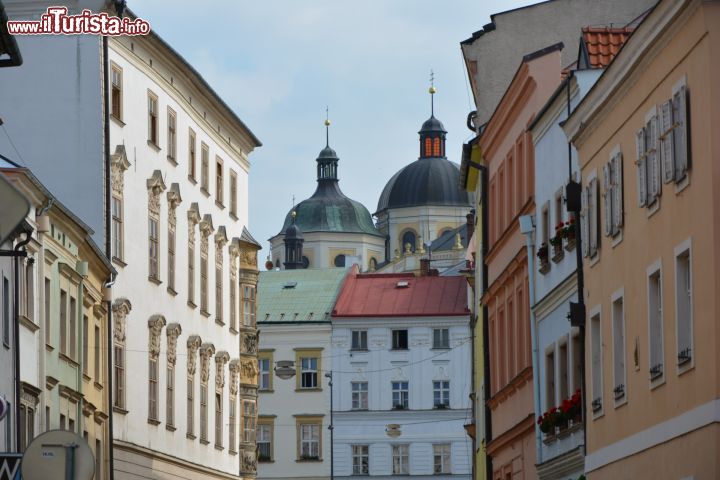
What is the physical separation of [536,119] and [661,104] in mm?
11034

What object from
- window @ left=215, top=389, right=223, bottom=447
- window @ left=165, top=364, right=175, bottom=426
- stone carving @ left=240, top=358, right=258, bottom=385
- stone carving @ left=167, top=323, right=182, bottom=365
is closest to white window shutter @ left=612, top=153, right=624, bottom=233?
stone carving @ left=167, top=323, right=182, bottom=365

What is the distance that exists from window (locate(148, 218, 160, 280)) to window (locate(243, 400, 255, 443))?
14.3 m

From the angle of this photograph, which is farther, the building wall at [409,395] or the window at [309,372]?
the window at [309,372]

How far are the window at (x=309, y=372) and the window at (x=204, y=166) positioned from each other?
46722mm

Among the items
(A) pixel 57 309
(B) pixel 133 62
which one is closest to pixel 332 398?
(B) pixel 133 62

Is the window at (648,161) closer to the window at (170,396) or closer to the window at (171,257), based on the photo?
the window at (171,257)

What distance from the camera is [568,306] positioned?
2856 cm

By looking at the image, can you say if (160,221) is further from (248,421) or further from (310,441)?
(310,441)

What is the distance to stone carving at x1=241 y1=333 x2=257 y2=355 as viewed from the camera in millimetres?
60125

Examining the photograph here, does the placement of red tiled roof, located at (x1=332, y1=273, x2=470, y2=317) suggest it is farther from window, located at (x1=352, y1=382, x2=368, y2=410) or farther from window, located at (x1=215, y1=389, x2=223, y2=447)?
window, located at (x1=215, y1=389, x2=223, y2=447)

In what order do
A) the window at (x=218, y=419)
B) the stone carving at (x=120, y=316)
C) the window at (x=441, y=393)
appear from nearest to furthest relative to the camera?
the stone carving at (x=120, y=316)
the window at (x=218, y=419)
the window at (x=441, y=393)

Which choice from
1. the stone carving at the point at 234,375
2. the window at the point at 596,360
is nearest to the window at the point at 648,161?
the window at the point at 596,360

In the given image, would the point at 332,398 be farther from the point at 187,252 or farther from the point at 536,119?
the point at 536,119

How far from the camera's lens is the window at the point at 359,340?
330 ft
